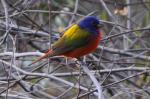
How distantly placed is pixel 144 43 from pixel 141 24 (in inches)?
26.8

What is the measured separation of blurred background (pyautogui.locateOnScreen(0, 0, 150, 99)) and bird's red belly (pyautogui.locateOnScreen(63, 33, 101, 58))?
0.09 meters

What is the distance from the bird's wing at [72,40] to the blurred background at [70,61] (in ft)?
0.52

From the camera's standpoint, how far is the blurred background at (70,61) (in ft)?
15.5

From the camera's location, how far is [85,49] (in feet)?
16.2

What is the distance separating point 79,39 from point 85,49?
183 millimetres

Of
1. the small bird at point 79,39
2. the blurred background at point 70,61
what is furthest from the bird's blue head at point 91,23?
the blurred background at point 70,61

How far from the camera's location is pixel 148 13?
262 inches

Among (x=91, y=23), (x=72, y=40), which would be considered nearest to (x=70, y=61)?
(x=72, y=40)

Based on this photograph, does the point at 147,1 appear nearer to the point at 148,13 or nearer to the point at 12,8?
the point at 148,13

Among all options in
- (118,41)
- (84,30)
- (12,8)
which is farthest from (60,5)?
(84,30)

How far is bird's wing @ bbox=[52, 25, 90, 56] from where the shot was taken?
16.4ft

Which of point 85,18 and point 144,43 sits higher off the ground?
point 85,18

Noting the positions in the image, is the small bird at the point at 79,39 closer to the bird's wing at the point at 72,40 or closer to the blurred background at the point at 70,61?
the bird's wing at the point at 72,40

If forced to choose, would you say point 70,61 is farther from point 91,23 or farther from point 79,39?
point 91,23
